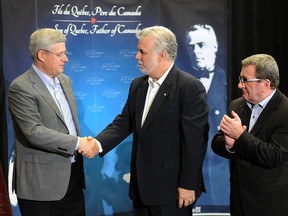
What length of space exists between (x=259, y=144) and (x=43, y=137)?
133cm

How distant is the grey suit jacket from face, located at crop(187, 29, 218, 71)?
2.11 metres

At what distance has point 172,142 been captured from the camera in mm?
A: 3346

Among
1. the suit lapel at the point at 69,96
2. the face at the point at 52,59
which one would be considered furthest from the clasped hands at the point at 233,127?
the face at the point at 52,59

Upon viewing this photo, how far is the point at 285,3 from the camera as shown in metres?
5.41

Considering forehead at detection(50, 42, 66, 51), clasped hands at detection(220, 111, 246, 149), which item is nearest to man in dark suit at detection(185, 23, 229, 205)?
forehead at detection(50, 42, 66, 51)

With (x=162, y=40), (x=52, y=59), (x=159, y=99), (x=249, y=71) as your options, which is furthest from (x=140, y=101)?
(x=249, y=71)

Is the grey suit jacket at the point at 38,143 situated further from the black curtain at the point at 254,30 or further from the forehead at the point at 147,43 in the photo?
the black curtain at the point at 254,30

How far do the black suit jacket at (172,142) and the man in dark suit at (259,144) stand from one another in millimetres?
191

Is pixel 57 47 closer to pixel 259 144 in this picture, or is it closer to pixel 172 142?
pixel 172 142

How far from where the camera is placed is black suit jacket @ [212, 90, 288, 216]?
310 cm

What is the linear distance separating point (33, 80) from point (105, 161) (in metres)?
1.84

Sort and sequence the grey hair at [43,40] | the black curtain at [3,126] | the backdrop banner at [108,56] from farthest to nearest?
1. the backdrop banner at [108,56]
2. the black curtain at [3,126]
3. the grey hair at [43,40]

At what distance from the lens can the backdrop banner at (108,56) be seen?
4832 millimetres

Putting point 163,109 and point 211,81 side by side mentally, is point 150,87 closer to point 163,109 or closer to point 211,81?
point 163,109
